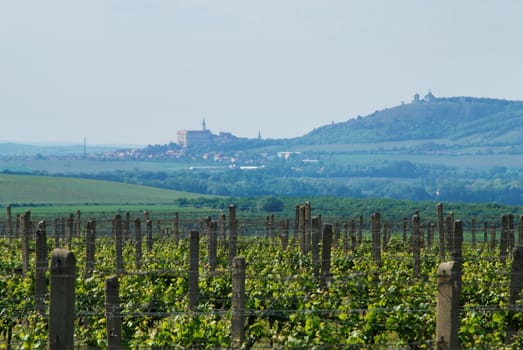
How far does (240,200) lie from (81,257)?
80.7 meters

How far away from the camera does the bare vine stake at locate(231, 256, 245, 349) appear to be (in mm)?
10492

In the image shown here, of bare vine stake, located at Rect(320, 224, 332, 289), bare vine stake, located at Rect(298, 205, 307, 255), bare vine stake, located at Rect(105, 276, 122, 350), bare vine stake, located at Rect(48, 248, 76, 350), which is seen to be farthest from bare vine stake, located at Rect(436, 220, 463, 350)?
bare vine stake, located at Rect(298, 205, 307, 255)

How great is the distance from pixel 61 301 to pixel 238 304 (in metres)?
3.89

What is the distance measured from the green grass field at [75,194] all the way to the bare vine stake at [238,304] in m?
97.8

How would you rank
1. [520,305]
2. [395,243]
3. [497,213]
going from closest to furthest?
1. [520,305]
2. [395,243]
3. [497,213]

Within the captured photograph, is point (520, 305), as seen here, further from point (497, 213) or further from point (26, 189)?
point (26, 189)

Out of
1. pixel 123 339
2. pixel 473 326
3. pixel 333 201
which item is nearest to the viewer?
pixel 473 326

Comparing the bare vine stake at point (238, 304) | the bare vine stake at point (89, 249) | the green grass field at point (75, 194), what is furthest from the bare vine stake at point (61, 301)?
the green grass field at point (75, 194)

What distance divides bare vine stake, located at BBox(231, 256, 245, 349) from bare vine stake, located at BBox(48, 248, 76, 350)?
328 centimetres

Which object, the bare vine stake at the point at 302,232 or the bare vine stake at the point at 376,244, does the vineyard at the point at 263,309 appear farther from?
the bare vine stake at the point at 302,232

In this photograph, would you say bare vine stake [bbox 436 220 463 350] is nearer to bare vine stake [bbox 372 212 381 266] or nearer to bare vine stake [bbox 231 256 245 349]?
bare vine stake [bbox 231 256 245 349]

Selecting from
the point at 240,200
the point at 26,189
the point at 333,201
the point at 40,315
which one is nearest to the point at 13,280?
the point at 40,315

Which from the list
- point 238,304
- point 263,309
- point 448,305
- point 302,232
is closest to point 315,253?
point 263,309

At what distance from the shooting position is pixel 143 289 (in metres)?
15.3
